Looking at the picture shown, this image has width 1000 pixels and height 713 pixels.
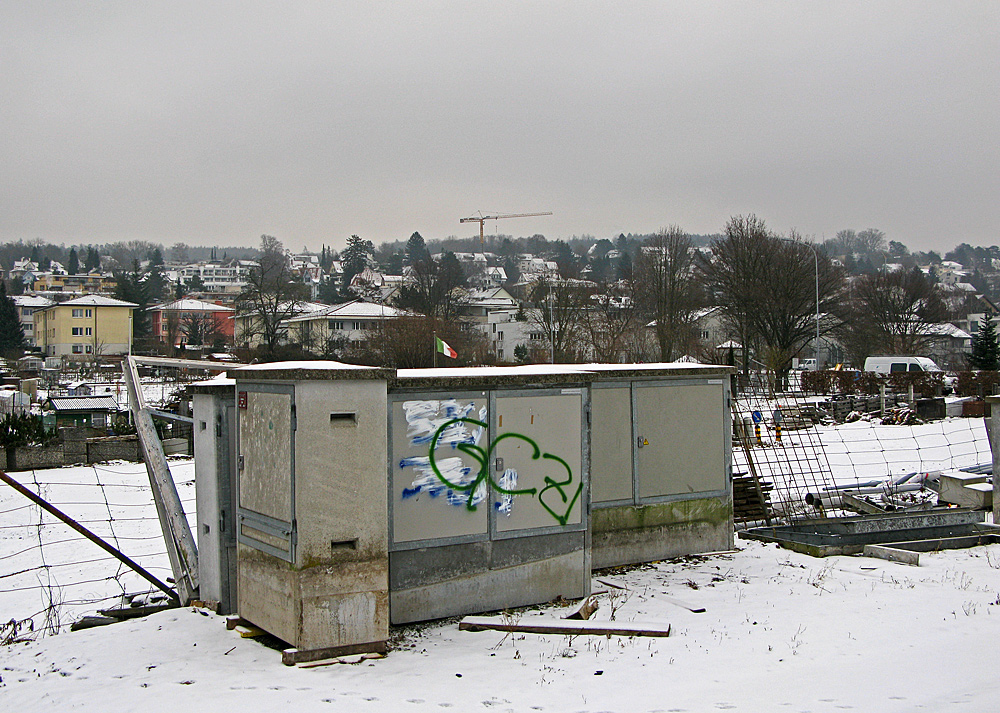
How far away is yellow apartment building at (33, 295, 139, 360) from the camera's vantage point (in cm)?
9700

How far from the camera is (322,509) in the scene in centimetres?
685

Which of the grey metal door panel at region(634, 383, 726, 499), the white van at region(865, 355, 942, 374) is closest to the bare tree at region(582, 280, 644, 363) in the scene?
the white van at region(865, 355, 942, 374)

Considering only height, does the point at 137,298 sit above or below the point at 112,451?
above

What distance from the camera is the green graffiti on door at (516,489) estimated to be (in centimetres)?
802

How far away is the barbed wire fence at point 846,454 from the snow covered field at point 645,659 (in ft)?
12.6

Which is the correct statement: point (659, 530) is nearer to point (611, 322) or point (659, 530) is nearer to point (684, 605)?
point (684, 605)

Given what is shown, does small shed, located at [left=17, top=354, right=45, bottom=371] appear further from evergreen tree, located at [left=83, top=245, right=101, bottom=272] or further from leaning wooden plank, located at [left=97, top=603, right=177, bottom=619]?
evergreen tree, located at [left=83, top=245, right=101, bottom=272]

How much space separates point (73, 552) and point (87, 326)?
94675mm

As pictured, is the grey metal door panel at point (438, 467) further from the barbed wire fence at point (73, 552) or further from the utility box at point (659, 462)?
the barbed wire fence at point (73, 552)

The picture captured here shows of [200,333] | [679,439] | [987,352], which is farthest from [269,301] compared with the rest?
[679,439]

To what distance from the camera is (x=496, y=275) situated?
506 ft

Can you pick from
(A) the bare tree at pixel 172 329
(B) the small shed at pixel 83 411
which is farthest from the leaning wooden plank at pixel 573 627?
(A) the bare tree at pixel 172 329

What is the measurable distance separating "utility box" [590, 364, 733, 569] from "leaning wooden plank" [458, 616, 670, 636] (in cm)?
243

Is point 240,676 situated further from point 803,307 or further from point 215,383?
point 803,307
